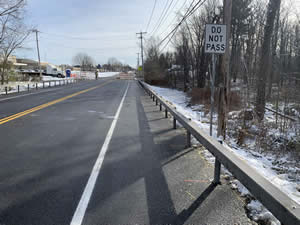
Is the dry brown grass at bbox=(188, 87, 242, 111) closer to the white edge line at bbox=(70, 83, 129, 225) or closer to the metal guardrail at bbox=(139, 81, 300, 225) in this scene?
the white edge line at bbox=(70, 83, 129, 225)

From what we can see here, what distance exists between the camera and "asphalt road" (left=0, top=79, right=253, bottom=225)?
3.23m

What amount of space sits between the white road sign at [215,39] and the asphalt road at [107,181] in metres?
2.71

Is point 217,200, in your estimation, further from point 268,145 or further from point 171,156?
point 268,145

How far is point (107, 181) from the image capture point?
4254 millimetres

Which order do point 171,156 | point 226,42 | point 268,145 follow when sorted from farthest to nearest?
point 268,145 < point 226,42 < point 171,156

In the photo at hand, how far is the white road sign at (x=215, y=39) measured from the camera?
261 inches

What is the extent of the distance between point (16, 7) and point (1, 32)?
3448 millimetres

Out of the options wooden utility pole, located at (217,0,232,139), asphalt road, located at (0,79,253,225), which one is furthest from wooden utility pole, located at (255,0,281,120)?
asphalt road, located at (0,79,253,225)

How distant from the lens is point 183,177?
14.7 ft

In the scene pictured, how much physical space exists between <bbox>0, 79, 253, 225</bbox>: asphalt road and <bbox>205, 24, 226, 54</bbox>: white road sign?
2710mm

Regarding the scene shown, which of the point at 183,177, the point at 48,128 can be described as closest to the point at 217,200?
the point at 183,177

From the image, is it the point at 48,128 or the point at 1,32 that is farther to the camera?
the point at 1,32

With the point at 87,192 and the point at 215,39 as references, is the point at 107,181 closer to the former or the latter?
the point at 87,192

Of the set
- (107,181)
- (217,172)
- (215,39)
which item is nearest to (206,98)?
(215,39)
